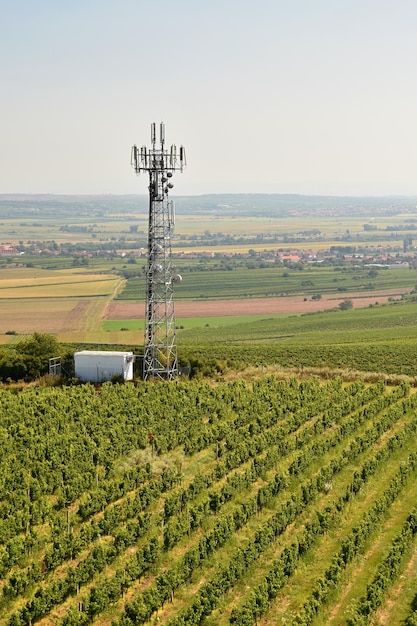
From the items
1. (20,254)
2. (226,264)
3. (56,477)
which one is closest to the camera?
(56,477)

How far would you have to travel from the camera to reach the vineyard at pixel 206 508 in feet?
65.7

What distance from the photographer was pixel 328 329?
84.9m

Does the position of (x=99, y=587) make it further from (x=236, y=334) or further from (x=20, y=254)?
(x=20, y=254)

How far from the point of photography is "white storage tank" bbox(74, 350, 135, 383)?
42.1m

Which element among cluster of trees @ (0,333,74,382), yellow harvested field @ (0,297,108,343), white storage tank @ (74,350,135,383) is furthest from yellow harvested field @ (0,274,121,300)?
white storage tank @ (74,350,135,383)

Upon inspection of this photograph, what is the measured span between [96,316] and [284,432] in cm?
6317

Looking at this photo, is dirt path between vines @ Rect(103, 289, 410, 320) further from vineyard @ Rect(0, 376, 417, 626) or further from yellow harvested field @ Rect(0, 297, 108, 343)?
vineyard @ Rect(0, 376, 417, 626)

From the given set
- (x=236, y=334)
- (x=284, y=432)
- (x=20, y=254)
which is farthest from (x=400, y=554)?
(x=20, y=254)

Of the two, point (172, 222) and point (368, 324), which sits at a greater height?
point (172, 222)

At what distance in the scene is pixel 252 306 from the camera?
106 m

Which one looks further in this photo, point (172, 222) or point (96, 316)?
point (96, 316)

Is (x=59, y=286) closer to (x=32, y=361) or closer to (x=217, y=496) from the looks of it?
(x=32, y=361)

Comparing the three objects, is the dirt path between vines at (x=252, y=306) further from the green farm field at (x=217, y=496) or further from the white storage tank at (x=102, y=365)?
the white storage tank at (x=102, y=365)

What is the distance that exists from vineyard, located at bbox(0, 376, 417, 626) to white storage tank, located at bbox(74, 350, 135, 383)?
10.7 feet
